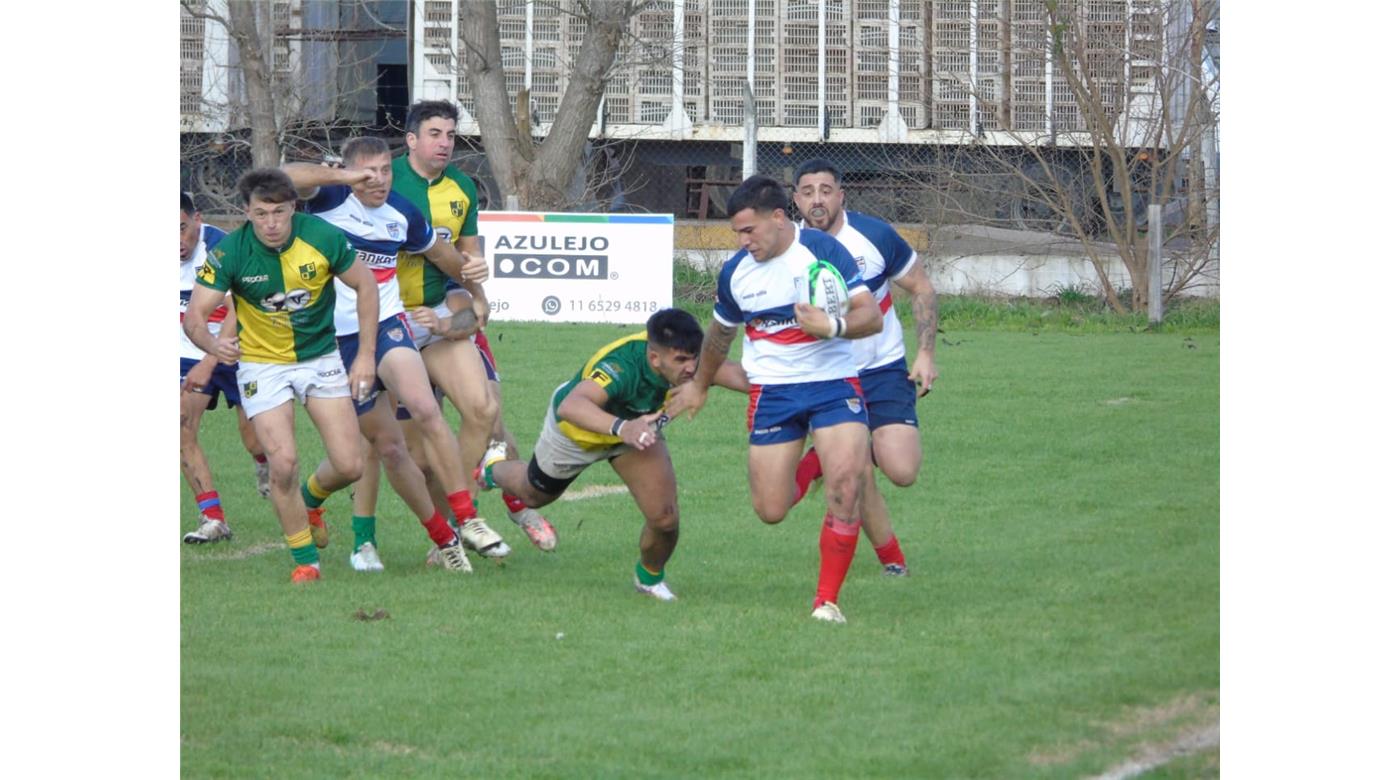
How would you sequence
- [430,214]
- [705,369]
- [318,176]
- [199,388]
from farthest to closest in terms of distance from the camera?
1. [199,388]
2. [430,214]
3. [318,176]
4. [705,369]

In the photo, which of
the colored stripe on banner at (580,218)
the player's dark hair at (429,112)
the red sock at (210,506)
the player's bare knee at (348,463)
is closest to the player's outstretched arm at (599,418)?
the player's bare knee at (348,463)

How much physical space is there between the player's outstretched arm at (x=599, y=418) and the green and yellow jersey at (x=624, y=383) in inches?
1.2

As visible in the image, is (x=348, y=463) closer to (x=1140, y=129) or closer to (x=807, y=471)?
(x=807, y=471)

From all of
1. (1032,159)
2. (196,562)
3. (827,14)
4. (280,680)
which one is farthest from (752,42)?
(280,680)

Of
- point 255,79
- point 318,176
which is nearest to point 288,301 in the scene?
point 318,176

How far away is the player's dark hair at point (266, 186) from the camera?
5.70 metres

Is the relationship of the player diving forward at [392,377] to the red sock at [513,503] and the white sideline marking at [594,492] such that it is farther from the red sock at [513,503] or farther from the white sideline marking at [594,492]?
the white sideline marking at [594,492]

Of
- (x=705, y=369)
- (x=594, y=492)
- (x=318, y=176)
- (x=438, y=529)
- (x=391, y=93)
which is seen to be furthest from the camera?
(x=391, y=93)

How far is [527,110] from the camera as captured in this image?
17141 mm

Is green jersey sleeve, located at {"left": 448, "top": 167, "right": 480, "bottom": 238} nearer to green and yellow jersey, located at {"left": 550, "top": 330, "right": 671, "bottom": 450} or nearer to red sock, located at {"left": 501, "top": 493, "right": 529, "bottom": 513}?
red sock, located at {"left": 501, "top": 493, "right": 529, "bottom": 513}

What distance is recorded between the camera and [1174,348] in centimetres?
438

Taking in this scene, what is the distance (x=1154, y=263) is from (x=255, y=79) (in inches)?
106
